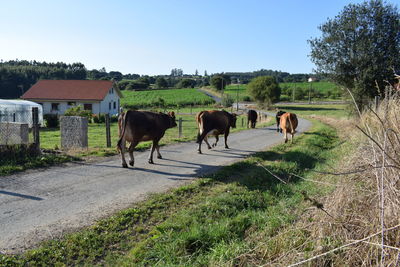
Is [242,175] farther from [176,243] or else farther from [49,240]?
[49,240]

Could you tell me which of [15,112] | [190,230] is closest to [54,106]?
[15,112]

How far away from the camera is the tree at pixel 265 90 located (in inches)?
2616

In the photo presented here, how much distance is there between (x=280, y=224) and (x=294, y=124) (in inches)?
440

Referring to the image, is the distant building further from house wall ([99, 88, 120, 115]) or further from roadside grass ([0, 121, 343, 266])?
roadside grass ([0, 121, 343, 266])

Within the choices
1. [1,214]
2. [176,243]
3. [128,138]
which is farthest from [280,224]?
[128,138]

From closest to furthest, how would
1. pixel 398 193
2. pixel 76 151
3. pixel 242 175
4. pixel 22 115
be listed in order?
pixel 398 193 → pixel 242 175 → pixel 76 151 → pixel 22 115

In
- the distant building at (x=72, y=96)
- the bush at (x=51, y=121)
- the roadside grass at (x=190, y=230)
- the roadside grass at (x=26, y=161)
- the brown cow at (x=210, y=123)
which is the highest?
the distant building at (x=72, y=96)

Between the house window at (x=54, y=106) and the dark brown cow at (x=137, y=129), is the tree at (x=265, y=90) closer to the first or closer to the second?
the house window at (x=54, y=106)

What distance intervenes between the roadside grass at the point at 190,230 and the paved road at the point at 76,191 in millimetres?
446

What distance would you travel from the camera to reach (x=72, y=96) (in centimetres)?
4262

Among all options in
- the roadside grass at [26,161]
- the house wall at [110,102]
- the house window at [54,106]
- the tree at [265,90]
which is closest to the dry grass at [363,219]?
the roadside grass at [26,161]

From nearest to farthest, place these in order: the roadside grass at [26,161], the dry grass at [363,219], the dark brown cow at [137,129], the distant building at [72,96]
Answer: the dry grass at [363,219], the roadside grass at [26,161], the dark brown cow at [137,129], the distant building at [72,96]

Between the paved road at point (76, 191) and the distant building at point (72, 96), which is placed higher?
the distant building at point (72, 96)

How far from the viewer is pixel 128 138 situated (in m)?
9.38
